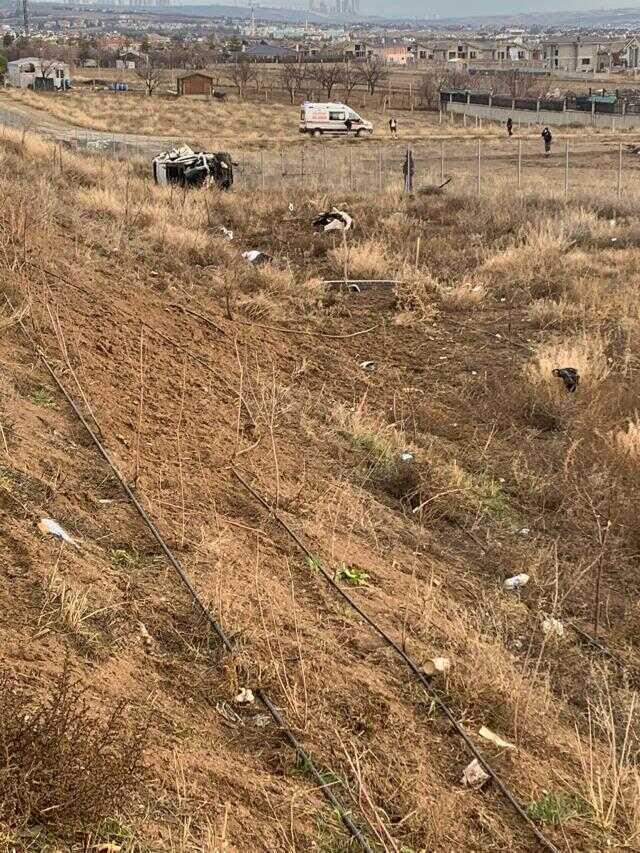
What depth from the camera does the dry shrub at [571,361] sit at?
458 inches

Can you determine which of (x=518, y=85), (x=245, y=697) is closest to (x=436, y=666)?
(x=245, y=697)

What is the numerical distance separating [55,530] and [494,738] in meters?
2.76

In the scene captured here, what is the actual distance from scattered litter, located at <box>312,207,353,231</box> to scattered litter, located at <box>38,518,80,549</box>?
645 inches

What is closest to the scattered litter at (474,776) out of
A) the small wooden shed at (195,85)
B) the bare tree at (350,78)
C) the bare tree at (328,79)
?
the bare tree at (328,79)

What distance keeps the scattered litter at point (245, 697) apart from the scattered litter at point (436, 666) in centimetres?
114

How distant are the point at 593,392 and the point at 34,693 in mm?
8402

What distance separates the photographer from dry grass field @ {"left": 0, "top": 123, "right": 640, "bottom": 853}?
14.4ft

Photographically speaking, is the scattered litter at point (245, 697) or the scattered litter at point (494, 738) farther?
the scattered litter at point (494, 738)

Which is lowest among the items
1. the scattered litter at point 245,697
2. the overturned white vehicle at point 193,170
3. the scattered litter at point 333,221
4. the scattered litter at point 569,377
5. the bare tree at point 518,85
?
the scattered litter at point 569,377

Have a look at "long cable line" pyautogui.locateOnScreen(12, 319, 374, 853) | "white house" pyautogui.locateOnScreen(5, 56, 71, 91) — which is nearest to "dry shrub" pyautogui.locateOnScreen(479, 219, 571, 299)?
"long cable line" pyautogui.locateOnScreen(12, 319, 374, 853)

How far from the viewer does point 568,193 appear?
87.8 feet

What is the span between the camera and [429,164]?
133ft

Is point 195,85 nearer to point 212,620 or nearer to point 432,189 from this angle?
point 432,189

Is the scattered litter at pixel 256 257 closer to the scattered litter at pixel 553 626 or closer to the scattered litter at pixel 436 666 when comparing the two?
the scattered litter at pixel 553 626
